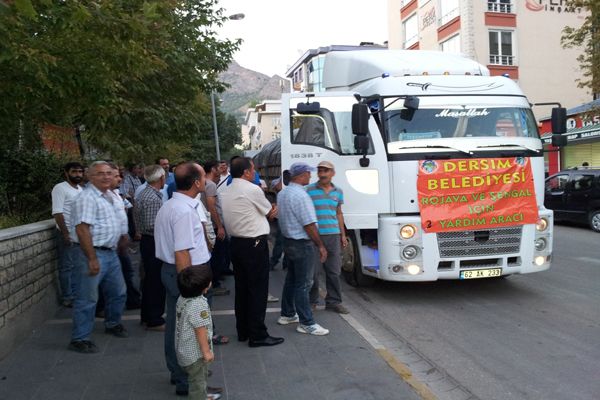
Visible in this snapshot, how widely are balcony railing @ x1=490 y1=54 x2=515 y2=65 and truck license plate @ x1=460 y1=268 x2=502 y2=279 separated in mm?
26440

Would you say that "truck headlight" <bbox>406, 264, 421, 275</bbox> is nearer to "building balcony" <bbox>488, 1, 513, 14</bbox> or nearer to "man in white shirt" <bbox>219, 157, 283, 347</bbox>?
"man in white shirt" <bbox>219, 157, 283, 347</bbox>

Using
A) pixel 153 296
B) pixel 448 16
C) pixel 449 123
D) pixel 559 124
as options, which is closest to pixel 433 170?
pixel 449 123

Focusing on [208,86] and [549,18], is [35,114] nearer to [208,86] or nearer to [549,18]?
[208,86]

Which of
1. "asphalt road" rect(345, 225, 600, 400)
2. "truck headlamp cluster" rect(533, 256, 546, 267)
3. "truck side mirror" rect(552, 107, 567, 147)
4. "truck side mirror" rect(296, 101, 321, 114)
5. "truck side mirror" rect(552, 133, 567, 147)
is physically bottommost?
"asphalt road" rect(345, 225, 600, 400)

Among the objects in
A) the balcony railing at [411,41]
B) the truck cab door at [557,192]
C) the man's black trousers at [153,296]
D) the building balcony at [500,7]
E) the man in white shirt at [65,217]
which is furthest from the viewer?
the balcony railing at [411,41]

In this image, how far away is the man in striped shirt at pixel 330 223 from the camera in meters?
6.36

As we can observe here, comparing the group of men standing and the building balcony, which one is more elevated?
the building balcony

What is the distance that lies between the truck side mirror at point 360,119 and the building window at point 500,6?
2682cm

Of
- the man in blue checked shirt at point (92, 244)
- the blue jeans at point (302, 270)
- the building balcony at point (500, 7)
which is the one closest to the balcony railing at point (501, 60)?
the building balcony at point (500, 7)

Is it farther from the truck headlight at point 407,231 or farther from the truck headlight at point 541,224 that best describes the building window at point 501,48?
the truck headlight at point 407,231

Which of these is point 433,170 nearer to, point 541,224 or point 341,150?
point 341,150

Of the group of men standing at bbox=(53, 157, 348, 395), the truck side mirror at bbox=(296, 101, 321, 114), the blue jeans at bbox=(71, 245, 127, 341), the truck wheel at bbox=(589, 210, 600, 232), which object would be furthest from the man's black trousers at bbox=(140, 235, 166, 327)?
the truck wheel at bbox=(589, 210, 600, 232)

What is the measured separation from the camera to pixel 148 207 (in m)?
6.18

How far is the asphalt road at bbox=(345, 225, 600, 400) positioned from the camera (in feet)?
14.7
